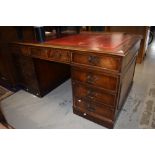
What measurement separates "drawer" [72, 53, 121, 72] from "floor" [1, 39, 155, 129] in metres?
0.74

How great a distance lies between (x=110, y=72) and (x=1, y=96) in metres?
1.81

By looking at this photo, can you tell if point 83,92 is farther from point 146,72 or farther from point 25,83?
point 146,72

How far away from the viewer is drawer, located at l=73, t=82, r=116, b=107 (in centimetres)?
137

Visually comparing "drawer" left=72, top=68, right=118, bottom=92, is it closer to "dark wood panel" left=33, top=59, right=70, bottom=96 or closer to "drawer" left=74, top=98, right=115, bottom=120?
"drawer" left=74, top=98, right=115, bottom=120

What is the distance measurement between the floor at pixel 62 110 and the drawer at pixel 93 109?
0.46 ft

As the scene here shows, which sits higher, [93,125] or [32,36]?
[32,36]

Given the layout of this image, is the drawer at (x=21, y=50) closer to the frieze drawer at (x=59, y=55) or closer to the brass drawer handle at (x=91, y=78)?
the frieze drawer at (x=59, y=55)

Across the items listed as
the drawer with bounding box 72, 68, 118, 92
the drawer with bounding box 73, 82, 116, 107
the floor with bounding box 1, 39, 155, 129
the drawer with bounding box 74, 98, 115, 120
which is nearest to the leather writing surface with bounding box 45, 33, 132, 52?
the drawer with bounding box 72, 68, 118, 92

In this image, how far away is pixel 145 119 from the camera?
1.65 m

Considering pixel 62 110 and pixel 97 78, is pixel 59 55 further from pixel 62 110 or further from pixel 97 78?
pixel 62 110

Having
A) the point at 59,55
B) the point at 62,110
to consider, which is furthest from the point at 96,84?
the point at 62,110
